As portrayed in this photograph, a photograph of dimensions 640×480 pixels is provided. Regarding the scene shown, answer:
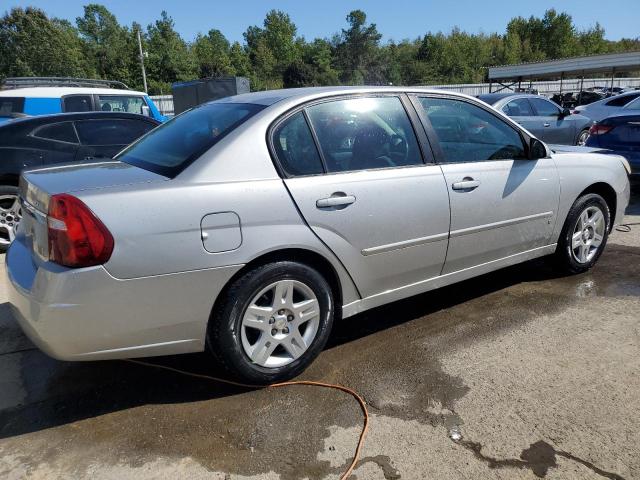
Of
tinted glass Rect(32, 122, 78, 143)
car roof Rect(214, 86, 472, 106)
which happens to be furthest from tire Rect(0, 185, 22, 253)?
car roof Rect(214, 86, 472, 106)

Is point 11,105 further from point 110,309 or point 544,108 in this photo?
point 544,108

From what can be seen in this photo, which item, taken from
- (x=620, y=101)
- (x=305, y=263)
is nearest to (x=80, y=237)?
(x=305, y=263)

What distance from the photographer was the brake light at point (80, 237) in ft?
7.68

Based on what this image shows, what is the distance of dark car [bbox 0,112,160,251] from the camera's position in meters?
5.59

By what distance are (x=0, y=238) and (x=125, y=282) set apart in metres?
4.09

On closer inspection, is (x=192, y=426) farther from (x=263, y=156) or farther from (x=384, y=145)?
(x=384, y=145)

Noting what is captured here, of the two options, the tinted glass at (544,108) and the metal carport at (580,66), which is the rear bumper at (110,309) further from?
the metal carport at (580,66)

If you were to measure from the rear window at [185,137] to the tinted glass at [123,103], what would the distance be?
701cm

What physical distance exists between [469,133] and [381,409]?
2125 millimetres

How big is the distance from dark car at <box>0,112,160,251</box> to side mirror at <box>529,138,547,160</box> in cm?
433

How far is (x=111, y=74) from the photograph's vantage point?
62656 millimetres

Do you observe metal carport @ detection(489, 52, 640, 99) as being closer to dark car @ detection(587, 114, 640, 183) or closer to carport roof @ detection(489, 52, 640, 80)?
carport roof @ detection(489, 52, 640, 80)

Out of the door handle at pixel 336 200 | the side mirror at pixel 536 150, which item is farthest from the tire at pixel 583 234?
the door handle at pixel 336 200

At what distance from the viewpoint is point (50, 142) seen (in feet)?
19.1
